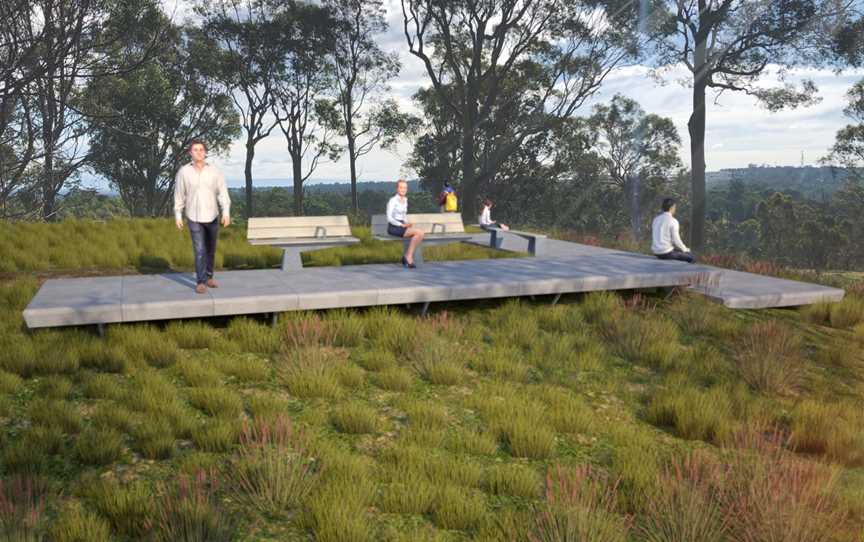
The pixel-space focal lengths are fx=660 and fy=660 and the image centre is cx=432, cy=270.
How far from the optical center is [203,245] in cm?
681

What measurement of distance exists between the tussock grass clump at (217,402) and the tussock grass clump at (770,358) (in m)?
4.27

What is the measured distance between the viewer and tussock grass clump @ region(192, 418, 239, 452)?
411 centimetres

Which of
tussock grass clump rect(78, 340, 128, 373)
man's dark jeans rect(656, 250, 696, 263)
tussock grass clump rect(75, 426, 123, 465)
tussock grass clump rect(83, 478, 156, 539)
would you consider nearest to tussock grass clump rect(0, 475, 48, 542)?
tussock grass clump rect(83, 478, 156, 539)

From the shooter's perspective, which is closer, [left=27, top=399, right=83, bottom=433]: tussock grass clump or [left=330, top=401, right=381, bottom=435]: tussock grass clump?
[left=27, top=399, right=83, bottom=433]: tussock grass clump

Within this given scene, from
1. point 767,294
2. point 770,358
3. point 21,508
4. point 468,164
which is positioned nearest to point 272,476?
point 21,508

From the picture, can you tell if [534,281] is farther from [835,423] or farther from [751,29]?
[751,29]

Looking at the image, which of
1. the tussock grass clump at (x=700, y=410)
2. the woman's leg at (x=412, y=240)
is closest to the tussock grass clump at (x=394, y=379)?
the tussock grass clump at (x=700, y=410)

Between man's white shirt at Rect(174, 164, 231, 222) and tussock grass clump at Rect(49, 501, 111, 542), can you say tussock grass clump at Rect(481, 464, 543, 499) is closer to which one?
tussock grass clump at Rect(49, 501, 111, 542)

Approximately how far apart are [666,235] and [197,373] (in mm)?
6571

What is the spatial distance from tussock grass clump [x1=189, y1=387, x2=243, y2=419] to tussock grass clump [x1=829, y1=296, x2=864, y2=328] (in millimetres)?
6984

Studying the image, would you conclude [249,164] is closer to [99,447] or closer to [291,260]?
[291,260]

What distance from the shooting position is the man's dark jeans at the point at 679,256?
9078 millimetres

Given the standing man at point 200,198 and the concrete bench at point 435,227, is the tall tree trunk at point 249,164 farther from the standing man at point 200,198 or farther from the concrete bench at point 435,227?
the standing man at point 200,198

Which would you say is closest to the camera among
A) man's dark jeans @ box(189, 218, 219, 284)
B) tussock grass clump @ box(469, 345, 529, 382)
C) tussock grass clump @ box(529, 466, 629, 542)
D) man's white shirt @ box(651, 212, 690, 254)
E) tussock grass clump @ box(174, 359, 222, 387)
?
tussock grass clump @ box(529, 466, 629, 542)
